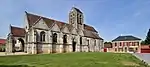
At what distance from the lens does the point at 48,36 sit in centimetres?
5009

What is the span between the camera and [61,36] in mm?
54562

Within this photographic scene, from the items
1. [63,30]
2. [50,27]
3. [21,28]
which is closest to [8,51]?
[21,28]

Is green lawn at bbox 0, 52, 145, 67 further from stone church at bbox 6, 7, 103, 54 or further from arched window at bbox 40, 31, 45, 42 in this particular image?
arched window at bbox 40, 31, 45, 42

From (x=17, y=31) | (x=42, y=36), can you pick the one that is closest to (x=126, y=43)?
(x=42, y=36)

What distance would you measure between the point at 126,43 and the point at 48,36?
48.0m

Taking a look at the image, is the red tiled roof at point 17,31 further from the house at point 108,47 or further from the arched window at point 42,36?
the house at point 108,47

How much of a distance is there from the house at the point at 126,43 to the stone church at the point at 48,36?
24.7 metres

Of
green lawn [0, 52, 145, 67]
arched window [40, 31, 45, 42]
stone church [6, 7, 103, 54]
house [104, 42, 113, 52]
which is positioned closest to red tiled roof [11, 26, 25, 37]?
stone church [6, 7, 103, 54]

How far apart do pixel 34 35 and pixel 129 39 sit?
53.7 m

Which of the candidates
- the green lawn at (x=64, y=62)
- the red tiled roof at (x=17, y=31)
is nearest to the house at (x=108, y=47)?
the red tiled roof at (x=17, y=31)

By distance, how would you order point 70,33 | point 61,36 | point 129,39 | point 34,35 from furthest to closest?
point 129,39, point 70,33, point 61,36, point 34,35

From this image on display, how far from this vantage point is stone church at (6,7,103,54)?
47.0 meters

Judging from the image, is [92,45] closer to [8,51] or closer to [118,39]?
[118,39]

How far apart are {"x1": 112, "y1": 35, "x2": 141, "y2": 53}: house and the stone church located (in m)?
24.7
